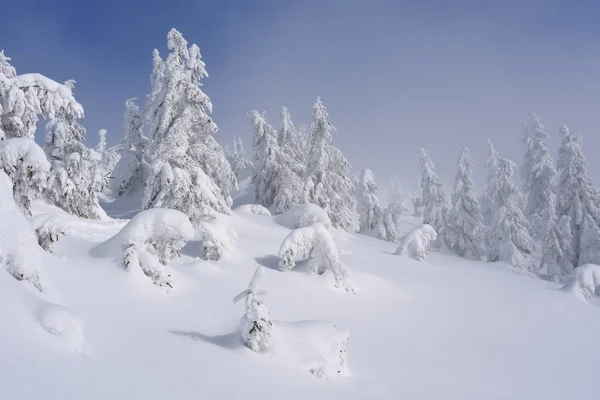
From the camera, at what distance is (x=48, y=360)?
5531 millimetres

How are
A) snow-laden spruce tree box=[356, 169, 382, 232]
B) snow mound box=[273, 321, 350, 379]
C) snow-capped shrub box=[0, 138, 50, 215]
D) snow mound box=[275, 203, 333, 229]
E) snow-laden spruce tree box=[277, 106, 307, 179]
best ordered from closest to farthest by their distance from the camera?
1. snow-capped shrub box=[0, 138, 50, 215]
2. snow mound box=[273, 321, 350, 379]
3. snow mound box=[275, 203, 333, 229]
4. snow-laden spruce tree box=[277, 106, 307, 179]
5. snow-laden spruce tree box=[356, 169, 382, 232]

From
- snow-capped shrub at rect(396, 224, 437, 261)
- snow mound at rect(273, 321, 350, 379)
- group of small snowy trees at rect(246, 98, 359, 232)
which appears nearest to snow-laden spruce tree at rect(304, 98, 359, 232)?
group of small snowy trees at rect(246, 98, 359, 232)

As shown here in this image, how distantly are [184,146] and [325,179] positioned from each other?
48.9 ft

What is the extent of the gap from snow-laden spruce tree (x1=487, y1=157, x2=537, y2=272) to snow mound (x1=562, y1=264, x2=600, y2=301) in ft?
34.8

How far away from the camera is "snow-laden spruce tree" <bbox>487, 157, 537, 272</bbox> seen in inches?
1361

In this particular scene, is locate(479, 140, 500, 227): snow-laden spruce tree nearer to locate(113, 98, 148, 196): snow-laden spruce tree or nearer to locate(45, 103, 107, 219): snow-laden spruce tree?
locate(113, 98, 148, 196): snow-laden spruce tree

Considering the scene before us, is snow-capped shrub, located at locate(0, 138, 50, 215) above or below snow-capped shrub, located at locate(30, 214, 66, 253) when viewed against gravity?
above

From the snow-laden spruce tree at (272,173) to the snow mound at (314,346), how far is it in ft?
77.7

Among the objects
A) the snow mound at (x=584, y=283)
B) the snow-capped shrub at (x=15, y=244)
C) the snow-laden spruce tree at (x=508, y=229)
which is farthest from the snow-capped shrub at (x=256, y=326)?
the snow-laden spruce tree at (x=508, y=229)

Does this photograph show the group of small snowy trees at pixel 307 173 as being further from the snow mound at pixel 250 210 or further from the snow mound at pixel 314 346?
the snow mound at pixel 314 346

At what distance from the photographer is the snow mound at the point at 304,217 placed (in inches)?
936

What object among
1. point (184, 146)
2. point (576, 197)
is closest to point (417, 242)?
point (184, 146)

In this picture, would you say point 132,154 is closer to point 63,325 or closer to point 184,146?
point 184,146

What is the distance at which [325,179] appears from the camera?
3288 cm
